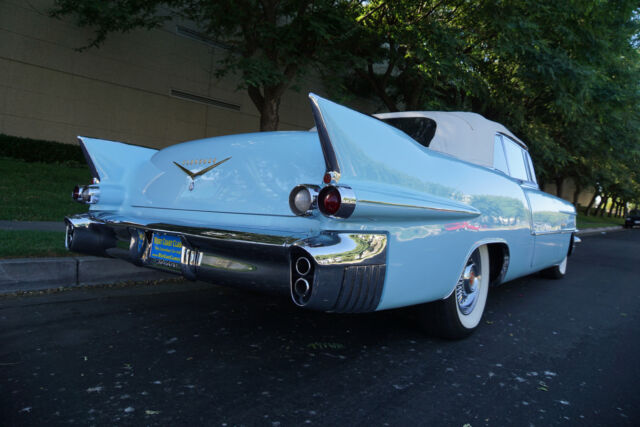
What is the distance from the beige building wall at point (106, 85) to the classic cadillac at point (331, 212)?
11.0 metres

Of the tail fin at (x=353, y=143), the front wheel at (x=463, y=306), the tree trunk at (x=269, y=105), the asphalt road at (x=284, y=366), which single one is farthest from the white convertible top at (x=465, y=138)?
the tree trunk at (x=269, y=105)

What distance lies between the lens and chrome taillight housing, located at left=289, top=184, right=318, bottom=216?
217 cm

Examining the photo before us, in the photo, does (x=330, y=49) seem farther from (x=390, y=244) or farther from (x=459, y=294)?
(x=390, y=244)

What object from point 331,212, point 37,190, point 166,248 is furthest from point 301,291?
point 37,190

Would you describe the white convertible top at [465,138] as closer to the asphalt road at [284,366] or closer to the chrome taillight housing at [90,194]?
the asphalt road at [284,366]

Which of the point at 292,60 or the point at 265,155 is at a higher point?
the point at 292,60

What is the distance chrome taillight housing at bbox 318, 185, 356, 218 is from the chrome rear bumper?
110 millimetres

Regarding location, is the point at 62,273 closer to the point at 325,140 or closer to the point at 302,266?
the point at 302,266

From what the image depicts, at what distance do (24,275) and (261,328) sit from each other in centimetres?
213

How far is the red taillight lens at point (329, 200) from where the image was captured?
2.03 metres

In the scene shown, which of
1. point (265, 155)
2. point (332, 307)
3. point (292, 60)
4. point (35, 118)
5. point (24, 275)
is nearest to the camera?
point (332, 307)

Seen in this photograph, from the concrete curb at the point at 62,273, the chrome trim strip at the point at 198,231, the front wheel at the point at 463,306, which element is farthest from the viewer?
the concrete curb at the point at 62,273

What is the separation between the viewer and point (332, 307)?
2.04 m

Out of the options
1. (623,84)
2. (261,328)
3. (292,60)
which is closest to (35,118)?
(292,60)
